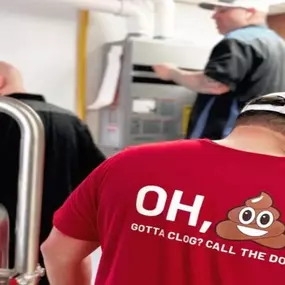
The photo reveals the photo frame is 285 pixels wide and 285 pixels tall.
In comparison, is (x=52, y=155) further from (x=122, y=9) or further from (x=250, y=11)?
(x=250, y=11)

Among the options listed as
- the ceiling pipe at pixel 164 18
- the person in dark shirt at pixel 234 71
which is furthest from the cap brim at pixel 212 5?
the ceiling pipe at pixel 164 18

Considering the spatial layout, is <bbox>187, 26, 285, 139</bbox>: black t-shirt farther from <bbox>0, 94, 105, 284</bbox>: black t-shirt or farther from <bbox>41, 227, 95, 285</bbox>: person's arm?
<bbox>41, 227, 95, 285</bbox>: person's arm

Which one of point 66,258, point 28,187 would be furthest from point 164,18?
point 28,187

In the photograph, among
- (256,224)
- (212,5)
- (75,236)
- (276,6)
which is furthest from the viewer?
(276,6)

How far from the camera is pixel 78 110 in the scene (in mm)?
2453

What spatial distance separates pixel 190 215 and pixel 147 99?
1480 mm

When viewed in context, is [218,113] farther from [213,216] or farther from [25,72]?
[213,216]

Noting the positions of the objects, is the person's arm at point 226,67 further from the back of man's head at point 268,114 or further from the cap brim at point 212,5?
the back of man's head at point 268,114

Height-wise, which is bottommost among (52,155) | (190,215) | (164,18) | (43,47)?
(52,155)

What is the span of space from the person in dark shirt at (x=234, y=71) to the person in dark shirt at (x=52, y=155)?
44 cm

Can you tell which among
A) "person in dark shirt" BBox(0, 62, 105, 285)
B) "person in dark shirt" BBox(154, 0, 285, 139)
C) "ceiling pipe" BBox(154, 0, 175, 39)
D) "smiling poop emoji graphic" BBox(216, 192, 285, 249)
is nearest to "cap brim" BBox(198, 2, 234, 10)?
"person in dark shirt" BBox(154, 0, 285, 139)

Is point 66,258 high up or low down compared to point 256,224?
down

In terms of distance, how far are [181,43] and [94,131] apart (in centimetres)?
47

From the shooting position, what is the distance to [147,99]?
2436 mm
